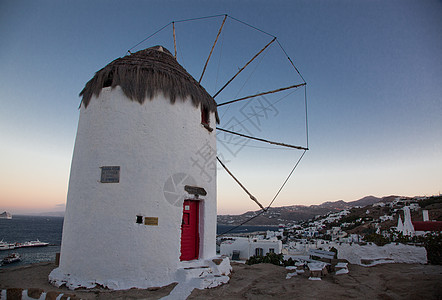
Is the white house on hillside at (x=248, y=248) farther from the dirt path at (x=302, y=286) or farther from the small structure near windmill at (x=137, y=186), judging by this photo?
the small structure near windmill at (x=137, y=186)

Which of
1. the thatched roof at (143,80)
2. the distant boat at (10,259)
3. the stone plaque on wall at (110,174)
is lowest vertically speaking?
the distant boat at (10,259)

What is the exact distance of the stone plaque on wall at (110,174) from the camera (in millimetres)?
6406

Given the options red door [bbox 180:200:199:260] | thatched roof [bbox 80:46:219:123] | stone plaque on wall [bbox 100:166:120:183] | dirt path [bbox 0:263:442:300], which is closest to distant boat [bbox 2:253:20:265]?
dirt path [bbox 0:263:442:300]

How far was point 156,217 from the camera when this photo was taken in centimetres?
634

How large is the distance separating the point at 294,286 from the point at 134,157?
490 centimetres

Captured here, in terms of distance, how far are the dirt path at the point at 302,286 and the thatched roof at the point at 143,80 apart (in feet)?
15.1

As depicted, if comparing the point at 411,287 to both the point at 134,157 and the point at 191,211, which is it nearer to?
the point at 191,211

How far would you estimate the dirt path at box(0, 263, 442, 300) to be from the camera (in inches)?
201

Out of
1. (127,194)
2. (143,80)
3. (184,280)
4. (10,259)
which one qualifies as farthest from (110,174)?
(10,259)

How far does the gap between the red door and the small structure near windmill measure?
0.03 meters

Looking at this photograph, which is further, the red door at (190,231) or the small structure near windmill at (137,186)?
the red door at (190,231)

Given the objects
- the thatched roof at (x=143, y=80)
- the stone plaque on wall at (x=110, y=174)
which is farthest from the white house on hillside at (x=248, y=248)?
the stone plaque on wall at (x=110, y=174)

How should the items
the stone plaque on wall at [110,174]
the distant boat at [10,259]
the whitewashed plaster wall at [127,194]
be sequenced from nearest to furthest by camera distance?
the whitewashed plaster wall at [127,194] < the stone plaque on wall at [110,174] < the distant boat at [10,259]

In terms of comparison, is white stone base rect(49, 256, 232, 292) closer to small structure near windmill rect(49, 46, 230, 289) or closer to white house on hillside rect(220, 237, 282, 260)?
small structure near windmill rect(49, 46, 230, 289)
